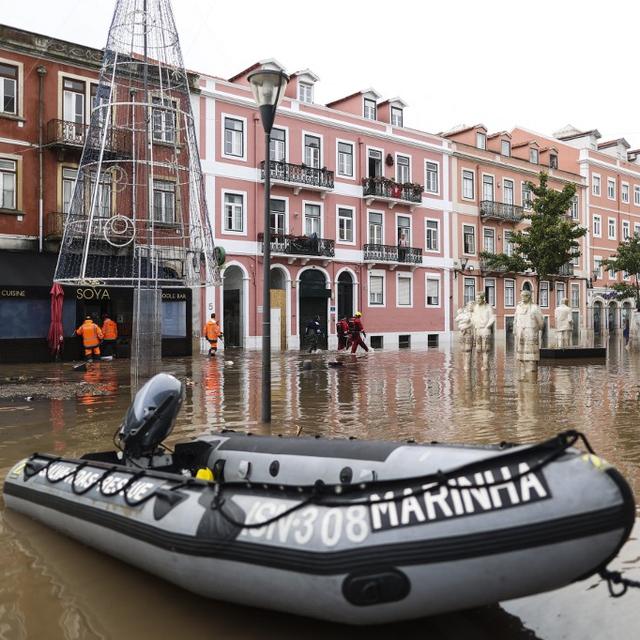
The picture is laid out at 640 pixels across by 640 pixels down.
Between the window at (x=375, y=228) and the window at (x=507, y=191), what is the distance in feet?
36.0

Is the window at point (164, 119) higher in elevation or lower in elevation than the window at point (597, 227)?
lower

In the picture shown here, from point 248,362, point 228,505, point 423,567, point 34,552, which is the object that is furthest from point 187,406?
point 248,362

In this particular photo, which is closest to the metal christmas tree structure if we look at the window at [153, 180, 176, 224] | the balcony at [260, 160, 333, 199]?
the window at [153, 180, 176, 224]

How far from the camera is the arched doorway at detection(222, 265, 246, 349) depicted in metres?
30.0

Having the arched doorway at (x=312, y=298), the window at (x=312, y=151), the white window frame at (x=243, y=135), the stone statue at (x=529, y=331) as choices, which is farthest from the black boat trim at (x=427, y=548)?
the window at (x=312, y=151)

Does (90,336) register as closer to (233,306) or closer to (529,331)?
(233,306)

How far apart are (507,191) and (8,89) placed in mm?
29974

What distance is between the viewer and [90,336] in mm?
21328

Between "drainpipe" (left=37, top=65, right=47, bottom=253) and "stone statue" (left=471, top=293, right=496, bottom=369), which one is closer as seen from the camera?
"stone statue" (left=471, top=293, right=496, bottom=369)

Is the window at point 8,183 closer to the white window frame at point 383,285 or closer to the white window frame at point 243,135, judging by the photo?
the white window frame at point 243,135

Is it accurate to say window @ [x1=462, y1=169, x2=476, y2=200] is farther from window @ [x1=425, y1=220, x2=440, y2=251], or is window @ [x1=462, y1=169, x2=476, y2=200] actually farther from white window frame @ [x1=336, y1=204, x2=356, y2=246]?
white window frame @ [x1=336, y1=204, x2=356, y2=246]

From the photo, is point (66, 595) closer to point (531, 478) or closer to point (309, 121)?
point (531, 478)

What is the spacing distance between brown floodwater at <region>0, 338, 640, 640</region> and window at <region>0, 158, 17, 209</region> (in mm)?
6440

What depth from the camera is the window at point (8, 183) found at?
2284cm
